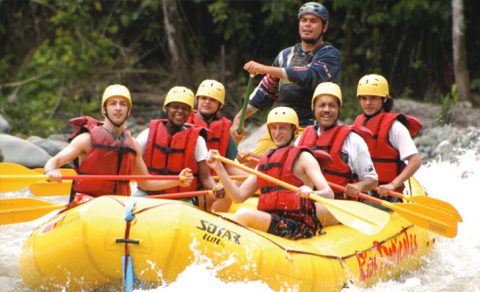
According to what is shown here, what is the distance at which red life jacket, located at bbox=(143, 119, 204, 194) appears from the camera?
713 cm

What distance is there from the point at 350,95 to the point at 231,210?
8039mm

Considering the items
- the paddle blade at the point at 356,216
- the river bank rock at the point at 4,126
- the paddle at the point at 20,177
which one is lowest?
the river bank rock at the point at 4,126

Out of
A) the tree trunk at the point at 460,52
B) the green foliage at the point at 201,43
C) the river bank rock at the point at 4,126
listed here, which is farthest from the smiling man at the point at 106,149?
the tree trunk at the point at 460,52

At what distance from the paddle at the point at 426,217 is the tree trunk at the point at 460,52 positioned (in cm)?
733

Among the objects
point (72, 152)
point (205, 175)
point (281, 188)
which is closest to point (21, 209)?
point (72, 152)

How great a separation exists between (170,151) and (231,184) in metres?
0.73

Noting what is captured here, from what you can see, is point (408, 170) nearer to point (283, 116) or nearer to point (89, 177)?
point (283, 116)

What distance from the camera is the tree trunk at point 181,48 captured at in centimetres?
1516

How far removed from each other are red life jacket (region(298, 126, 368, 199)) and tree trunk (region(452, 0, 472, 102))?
23.7 feet

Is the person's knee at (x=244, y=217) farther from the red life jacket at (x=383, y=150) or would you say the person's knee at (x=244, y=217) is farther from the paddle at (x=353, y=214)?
the red life jacket at (x=383, y=150)

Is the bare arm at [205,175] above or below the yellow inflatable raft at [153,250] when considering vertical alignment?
above

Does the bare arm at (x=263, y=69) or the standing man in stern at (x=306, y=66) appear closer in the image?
the bare arm at (x=263, y=69)

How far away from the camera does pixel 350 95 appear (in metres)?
15.3

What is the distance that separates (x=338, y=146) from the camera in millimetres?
7176
